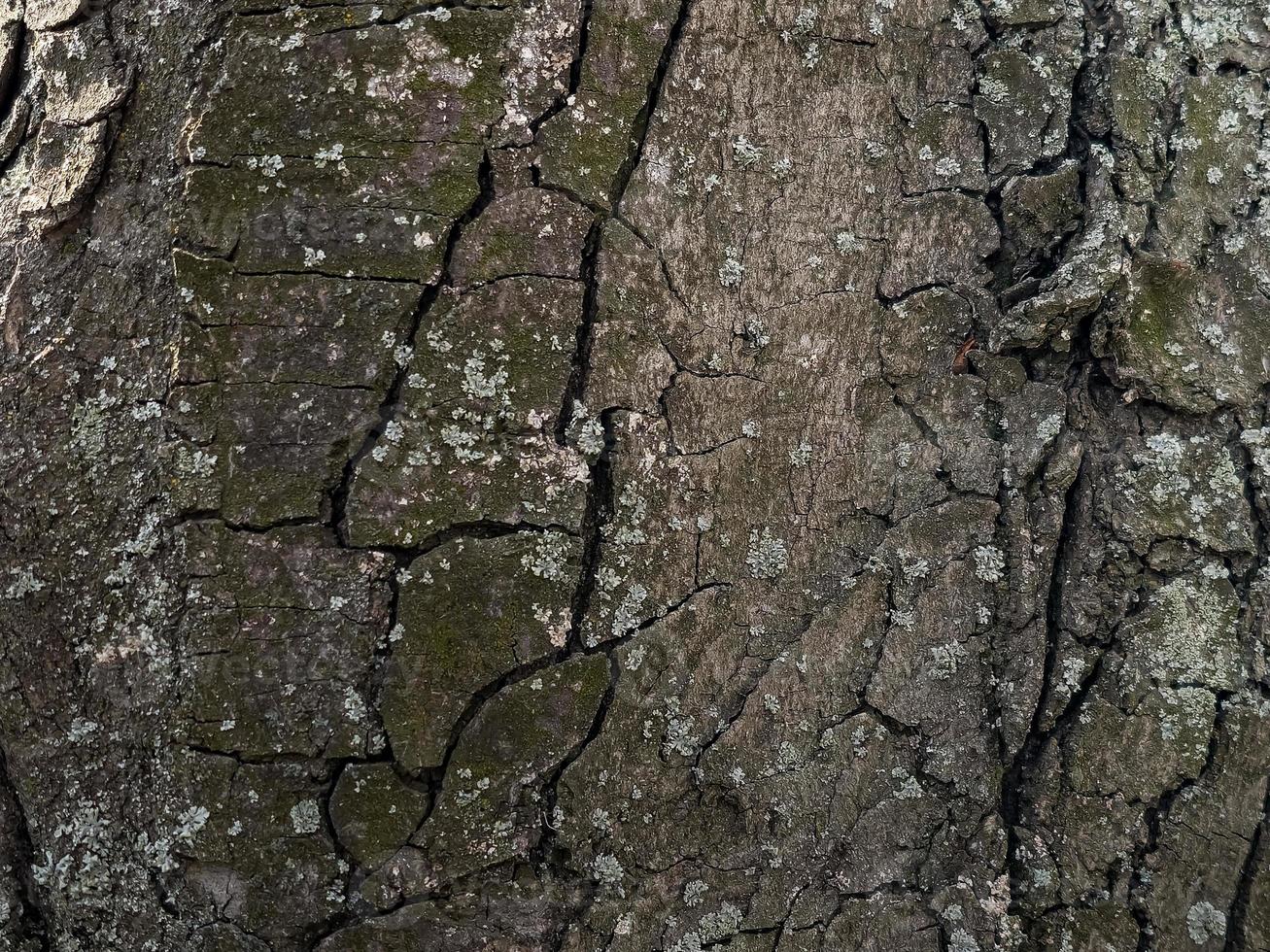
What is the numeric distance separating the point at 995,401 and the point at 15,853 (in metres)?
1.96

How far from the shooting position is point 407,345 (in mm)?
1610

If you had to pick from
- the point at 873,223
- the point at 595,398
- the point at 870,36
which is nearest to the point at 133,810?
the point at 595,398

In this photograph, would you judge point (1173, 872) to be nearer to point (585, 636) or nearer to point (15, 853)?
point (585, 636)

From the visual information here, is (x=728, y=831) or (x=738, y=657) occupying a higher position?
(x=738, y=657)

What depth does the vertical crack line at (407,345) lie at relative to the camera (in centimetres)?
159

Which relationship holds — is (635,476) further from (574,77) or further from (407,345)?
(574,77)

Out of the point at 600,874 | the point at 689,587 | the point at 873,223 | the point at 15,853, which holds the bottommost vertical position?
the point at 15,853

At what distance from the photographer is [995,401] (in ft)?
5.72

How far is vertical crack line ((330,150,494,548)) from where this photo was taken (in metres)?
1.59

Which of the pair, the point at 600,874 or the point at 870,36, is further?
the point at 870,36

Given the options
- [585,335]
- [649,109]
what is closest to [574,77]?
[649,109]

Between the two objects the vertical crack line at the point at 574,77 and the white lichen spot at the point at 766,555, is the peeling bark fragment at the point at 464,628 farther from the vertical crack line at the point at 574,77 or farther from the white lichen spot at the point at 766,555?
the vertical crack line at the point at 574,77

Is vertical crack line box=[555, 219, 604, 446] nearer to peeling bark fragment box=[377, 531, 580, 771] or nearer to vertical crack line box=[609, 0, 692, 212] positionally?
vertical crack line box=[609, 0, 692, 212]

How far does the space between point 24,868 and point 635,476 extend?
4.21 ft
